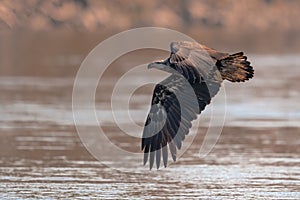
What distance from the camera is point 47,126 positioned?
16109 millimetres

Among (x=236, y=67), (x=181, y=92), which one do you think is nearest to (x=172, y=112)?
(x=181, y=92)

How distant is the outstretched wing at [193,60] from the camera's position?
9.73 meters

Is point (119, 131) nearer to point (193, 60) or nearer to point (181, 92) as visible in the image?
point (181, 92)

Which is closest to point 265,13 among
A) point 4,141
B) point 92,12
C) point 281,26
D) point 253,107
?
point 281,26

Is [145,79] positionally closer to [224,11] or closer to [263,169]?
[263,169]

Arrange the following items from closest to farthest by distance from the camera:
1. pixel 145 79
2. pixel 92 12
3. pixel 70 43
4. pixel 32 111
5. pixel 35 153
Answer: pixel 35 153, pixel 32 111, pixel 145 79, pixel 70 43, pixel 92 12

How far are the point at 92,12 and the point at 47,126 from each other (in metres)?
31.6

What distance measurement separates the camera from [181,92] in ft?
35.8

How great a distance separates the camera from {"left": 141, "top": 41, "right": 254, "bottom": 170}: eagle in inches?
395

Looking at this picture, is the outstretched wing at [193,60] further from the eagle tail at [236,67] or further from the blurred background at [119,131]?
the blurred background at [119,131]

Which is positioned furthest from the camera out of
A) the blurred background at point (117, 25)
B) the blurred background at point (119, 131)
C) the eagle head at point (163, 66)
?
the blurred background at point (117, 25)

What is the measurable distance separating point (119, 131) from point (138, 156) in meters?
2.22

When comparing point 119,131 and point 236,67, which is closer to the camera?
point 236,67

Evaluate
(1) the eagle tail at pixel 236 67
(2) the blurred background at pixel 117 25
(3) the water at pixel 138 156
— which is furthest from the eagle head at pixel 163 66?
(2) the blurred background at pixel 117 25
